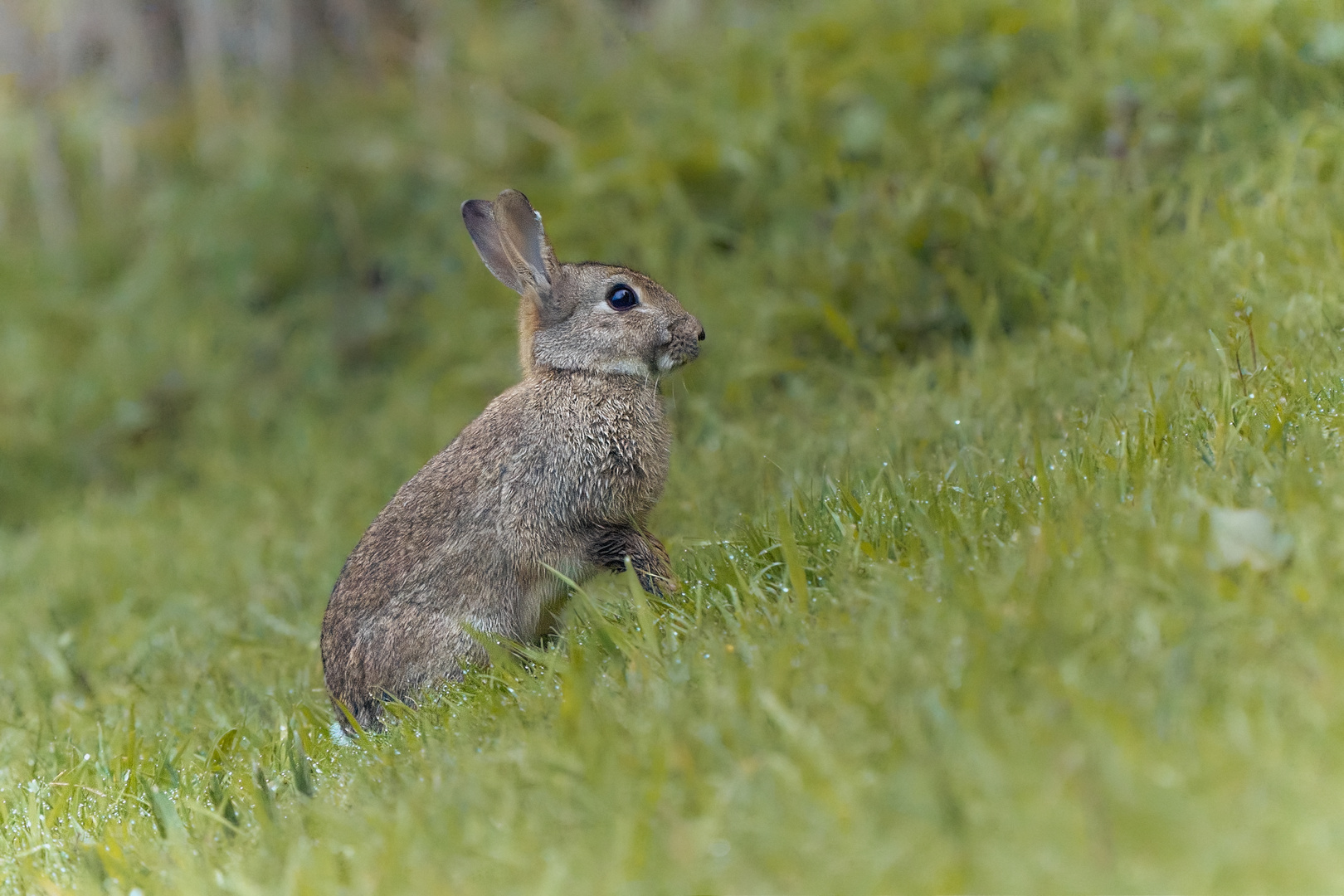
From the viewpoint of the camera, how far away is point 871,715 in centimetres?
261

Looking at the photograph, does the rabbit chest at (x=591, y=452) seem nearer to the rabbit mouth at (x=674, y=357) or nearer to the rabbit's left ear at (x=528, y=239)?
the rabbit mouth at (x=674, y=357)

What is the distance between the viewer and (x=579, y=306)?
494cm

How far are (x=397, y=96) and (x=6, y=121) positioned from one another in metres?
5.83

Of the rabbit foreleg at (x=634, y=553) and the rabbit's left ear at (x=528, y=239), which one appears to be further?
the rabbit's left ear at (x=528, y=239)

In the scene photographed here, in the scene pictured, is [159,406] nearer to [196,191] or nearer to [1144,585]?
[196,191]

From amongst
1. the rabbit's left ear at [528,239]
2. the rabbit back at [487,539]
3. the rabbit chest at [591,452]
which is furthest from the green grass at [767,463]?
the rabbit's left ear at [528,239]

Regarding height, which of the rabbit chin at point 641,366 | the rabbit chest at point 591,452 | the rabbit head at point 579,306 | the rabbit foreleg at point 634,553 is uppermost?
the rabbit head at point 579,306

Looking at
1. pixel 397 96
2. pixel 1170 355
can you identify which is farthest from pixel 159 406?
pixel 1170 355

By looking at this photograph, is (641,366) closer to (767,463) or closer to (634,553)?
(634,553)

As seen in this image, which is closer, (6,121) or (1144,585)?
(1144,585)

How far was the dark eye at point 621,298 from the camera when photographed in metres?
4.93

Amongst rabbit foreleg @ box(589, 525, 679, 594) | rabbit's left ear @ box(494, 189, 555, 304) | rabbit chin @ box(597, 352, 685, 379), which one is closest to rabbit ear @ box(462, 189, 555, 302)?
rabbit's left ear @ box(494, 189, 555, 304)

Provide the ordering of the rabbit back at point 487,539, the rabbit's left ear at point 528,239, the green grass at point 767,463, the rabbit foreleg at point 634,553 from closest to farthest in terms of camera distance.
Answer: the green grass at point 767,463
the rabbit foreleg at point 634,553
the rabbit back at point 487,539
the rabbit's left ear at point 528,239

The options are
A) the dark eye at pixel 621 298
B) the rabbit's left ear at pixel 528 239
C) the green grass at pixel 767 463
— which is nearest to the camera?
the green grass at pixel 767 463
